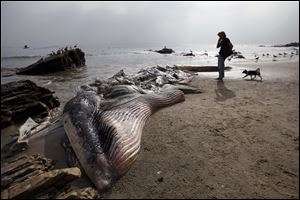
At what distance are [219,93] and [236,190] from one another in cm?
597

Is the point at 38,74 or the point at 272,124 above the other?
the point at 38,74

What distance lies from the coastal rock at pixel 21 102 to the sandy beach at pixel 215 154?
1350mm

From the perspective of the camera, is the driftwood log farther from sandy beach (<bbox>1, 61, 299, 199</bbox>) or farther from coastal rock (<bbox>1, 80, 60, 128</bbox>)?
coastal rock (<bbox>1, 80, 60, 128</bbox>)

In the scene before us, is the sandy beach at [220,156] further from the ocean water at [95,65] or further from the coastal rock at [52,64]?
the coastal rock at [52,64]

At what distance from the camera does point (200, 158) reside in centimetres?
412

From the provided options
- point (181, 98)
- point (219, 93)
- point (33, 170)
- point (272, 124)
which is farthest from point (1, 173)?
point (219, 93)

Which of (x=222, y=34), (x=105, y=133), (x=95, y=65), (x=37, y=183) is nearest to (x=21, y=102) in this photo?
(x=105, y=133)

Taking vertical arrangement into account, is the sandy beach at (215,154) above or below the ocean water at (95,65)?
below

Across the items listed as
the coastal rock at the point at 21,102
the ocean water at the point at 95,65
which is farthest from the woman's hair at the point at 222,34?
the coastal rock at the point at 21,102

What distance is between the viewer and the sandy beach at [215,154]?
338 centimetres

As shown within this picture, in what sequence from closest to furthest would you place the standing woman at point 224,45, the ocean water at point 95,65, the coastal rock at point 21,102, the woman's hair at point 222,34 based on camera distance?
1. the coastal rock at point 21,102
2. the woman's hair at point 222,34
3. the standing woman at point 224,45
4. the ocean water at point 95,65

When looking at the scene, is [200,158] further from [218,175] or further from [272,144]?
[272,144]

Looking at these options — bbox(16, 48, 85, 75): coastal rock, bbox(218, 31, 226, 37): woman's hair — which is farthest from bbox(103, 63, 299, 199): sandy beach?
bbox(16, 48, 85, 75): coastal rock

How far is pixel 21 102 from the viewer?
6.34 metres
